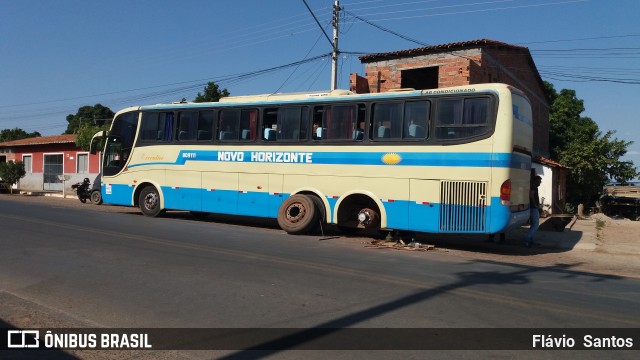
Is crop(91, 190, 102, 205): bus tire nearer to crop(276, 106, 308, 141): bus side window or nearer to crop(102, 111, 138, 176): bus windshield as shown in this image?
crop(102, 111, 138, 176): bus windshield

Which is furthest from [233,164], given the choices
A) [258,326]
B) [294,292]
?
[258,326]

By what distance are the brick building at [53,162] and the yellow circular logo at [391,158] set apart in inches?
1008

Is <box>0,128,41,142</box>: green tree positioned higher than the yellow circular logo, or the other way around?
<box>0,128,41,142</box>: green tree

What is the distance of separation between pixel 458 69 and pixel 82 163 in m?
26.1

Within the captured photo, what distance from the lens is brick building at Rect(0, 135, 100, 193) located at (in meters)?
33.5

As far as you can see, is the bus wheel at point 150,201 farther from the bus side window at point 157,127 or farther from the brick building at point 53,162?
the brick building at point 53,162

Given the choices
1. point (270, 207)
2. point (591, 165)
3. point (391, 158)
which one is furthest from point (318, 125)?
point (591, 165)

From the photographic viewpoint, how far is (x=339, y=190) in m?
12.5

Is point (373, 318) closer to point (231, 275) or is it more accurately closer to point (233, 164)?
point (231, 275)

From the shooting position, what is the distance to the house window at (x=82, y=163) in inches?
1325

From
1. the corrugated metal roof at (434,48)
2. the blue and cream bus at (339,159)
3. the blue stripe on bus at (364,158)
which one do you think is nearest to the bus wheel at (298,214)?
the blue and cream bus at (339,159)

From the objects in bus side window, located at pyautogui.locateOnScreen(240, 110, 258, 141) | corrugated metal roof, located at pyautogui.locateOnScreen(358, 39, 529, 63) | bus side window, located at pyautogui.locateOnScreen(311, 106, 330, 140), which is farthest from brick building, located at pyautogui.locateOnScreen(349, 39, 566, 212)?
bus side window, located at pyautogui.locateOnScreen(311, 106, 330, 140)

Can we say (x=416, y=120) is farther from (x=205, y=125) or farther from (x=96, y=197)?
(x=96, y=197)

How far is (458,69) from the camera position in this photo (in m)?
19.2
